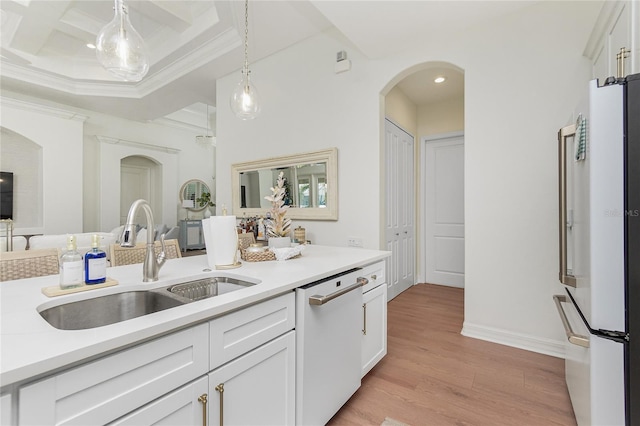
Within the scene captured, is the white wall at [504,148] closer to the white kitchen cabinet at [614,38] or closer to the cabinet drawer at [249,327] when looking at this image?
the white kitchen cabinet at [614,38]

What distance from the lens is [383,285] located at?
2.16 m

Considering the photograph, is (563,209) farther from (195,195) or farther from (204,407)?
(195,195)

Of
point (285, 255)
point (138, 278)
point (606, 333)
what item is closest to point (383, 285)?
point (285, 255)

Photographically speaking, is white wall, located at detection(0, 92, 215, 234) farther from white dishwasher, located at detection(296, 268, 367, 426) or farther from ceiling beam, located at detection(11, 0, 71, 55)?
white dishwasher, located at detection(296, 268, 367, 426)

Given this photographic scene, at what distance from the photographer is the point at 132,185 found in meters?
7.78

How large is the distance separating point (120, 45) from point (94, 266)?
4.24 feet

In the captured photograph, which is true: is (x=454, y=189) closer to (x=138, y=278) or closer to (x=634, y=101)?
(x=634, y=101)

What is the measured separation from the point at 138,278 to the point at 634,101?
2.24 meters

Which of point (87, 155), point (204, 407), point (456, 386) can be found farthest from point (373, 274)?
point (87, 155)

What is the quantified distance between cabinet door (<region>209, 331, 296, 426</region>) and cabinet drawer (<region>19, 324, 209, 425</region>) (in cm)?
12

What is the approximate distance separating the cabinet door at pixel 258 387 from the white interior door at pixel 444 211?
3829 millimetres

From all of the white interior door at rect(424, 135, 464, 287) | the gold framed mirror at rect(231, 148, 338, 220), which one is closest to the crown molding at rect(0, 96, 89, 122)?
the gold framed mirror at rect(231, 148, 338, 220)

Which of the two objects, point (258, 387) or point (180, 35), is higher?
point (180, 35)

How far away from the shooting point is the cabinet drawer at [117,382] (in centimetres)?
65
